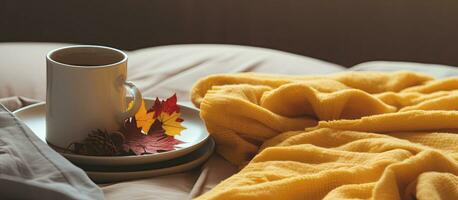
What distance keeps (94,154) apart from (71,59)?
13 cm

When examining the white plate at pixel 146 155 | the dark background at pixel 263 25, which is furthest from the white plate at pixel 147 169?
the dark background at pixel 263 25

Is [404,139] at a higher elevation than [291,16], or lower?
higher

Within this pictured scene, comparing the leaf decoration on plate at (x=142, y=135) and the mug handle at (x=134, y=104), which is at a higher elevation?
the mug handle at (x=134, y=104)

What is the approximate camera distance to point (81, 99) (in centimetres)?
87

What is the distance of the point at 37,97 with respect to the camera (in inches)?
46.3

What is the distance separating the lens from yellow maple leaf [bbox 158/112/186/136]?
935 millimetres

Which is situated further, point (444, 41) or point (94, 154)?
point (444, 41)

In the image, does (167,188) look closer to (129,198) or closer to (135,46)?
(129,198)

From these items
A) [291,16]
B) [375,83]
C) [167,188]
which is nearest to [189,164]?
[167,188]

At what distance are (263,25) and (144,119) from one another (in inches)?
46.1

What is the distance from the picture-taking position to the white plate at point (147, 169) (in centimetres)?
85

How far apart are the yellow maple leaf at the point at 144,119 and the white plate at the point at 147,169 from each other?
2.2 inches

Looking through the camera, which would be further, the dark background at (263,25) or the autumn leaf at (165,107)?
the dark background at (263,25)

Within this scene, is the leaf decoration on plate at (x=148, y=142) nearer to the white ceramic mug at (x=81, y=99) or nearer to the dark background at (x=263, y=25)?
the white ceramic mug at (x=81, y=99)
